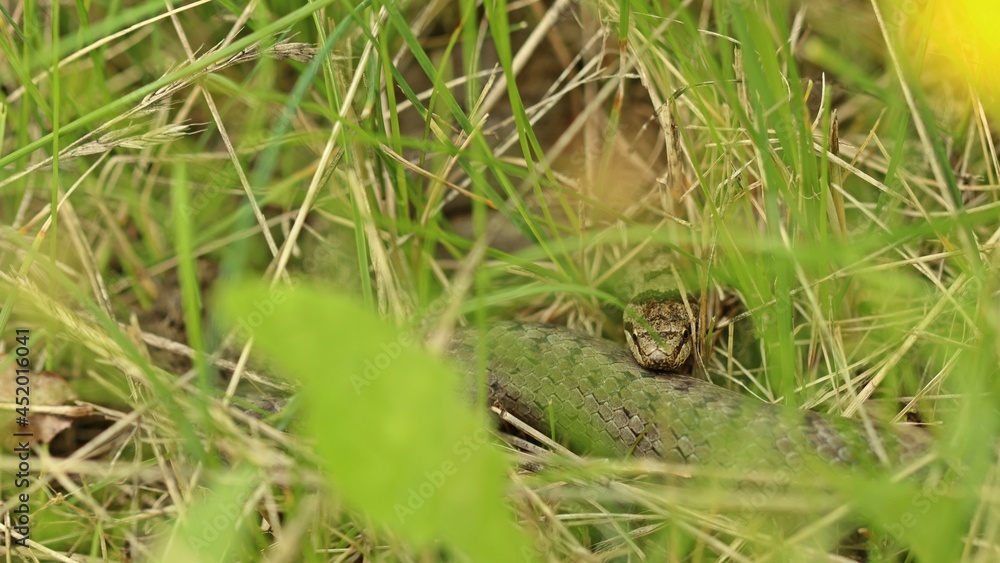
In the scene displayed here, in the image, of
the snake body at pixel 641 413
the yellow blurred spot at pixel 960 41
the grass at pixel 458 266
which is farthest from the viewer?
the yellow blurred spot at pixel 960 41

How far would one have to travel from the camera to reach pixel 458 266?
3.68m

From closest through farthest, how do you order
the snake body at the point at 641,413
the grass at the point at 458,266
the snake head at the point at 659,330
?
the grass at the point at 458,266
the snake body at the point at 641,413
the snake head at the point at 659,330

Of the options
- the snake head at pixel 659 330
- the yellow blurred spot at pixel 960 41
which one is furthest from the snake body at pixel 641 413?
the yellow blurred spot at pixel 960 41

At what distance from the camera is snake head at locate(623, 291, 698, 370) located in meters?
3.14

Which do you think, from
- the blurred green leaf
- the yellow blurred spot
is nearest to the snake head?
the yellow blurred spot

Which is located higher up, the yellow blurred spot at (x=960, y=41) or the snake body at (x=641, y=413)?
the yellow blurred spot at (x=960, y=41)

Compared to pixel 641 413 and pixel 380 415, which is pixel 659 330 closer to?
pixel 641 413

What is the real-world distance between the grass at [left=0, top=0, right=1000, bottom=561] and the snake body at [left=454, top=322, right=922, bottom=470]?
13cm

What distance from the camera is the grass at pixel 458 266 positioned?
2150 mm

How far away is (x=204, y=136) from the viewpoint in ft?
12.9

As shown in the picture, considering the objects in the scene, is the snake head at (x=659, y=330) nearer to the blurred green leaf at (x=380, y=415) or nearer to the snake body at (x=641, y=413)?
the snake body at (x=641, y=413)

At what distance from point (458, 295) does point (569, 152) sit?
6.82 ft

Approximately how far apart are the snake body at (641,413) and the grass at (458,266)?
127 mm

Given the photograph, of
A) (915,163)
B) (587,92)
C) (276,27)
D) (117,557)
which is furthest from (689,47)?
(117,557)
